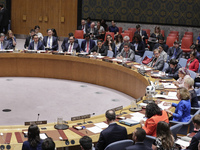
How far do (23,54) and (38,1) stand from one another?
8151 mm

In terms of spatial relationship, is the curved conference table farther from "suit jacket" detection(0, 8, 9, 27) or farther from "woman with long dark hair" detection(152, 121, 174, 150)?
"suit jacket" detection(0, 8, 9, 27)

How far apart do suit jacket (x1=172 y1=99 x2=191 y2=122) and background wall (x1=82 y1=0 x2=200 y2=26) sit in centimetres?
1093

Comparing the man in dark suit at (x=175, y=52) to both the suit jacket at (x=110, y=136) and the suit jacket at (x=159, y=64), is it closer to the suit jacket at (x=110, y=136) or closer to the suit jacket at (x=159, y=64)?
the suit jacket at (x=159, y=64)

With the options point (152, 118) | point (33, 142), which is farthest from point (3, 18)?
point (33, 142)

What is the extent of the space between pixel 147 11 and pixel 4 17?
22.9 feet

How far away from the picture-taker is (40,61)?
1141 centimetres

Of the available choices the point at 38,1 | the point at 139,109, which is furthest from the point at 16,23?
the point at 139,109

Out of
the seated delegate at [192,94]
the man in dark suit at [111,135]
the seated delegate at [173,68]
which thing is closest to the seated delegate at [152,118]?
the man in dark suit at [111,135]

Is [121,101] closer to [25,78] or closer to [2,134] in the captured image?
[25,78]

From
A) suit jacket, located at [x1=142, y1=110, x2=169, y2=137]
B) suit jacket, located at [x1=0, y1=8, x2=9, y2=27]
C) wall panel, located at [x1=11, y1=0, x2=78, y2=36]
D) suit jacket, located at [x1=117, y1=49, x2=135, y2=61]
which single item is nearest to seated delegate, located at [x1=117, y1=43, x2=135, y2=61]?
suit jacket, located at [x1=117, y1=49, x2=135, y2=61]

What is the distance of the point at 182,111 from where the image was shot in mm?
5945

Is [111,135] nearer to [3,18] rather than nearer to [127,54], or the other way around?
[127,54]

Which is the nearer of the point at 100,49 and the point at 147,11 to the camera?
the point at 100,49

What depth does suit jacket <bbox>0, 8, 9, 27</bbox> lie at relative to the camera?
17252 mm
